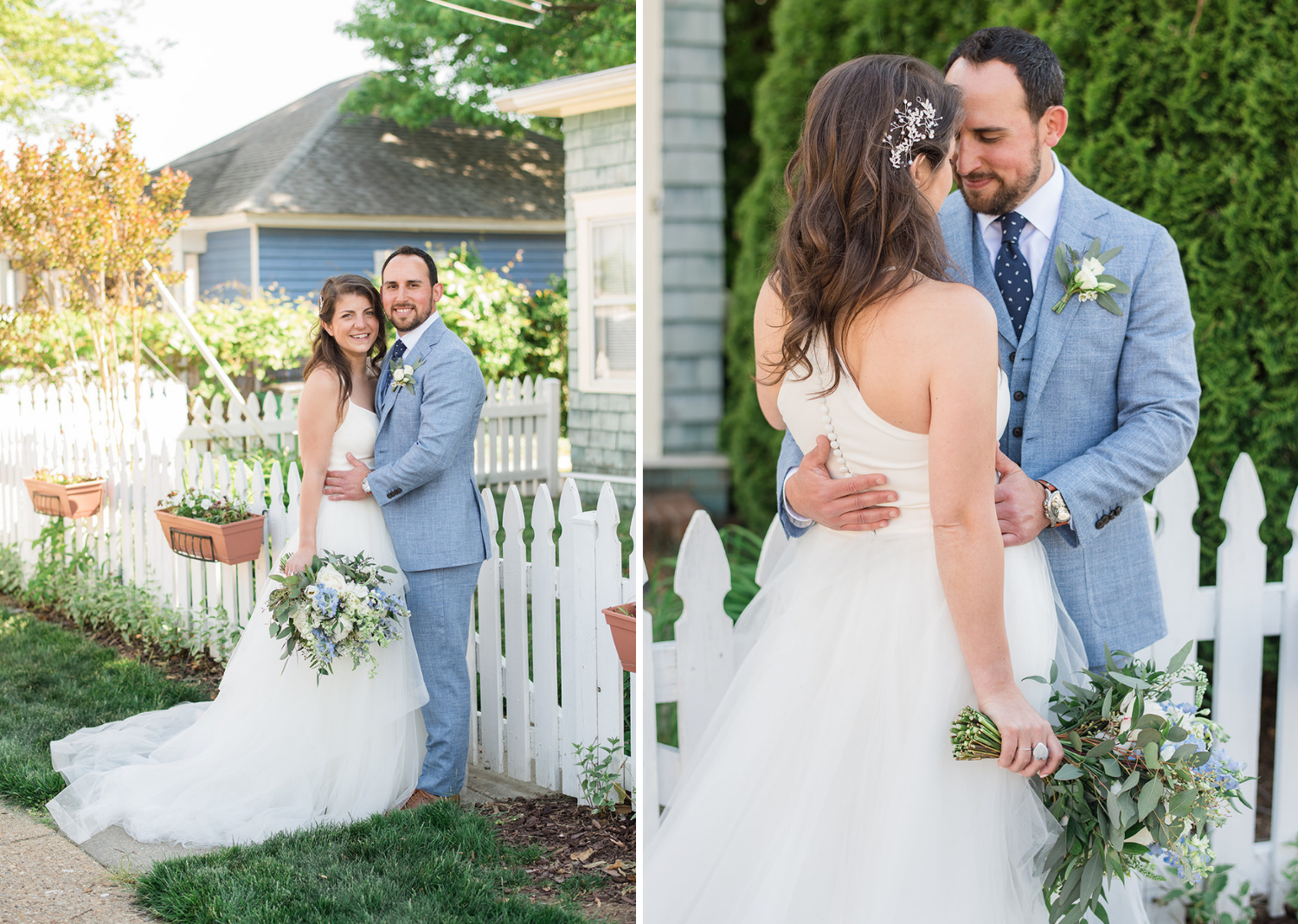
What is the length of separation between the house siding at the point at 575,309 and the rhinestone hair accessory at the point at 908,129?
662cm

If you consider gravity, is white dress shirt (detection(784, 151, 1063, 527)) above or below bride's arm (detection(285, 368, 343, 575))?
above

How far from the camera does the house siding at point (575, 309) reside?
8805 mm

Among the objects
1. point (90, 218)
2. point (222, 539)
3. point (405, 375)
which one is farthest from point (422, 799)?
point (90, 218)

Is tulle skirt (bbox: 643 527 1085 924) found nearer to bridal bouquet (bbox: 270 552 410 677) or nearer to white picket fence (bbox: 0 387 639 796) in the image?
white picket fence (bbox: 0 387 639 796)

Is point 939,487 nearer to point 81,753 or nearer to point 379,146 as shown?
point 81,753

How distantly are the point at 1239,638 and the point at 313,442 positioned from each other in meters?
2.95

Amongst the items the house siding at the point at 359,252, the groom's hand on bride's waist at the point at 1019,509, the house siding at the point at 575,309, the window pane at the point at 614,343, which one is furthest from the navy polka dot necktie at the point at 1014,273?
the house siding at the point at 359,252

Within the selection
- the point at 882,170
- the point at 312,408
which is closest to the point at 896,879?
the point at 882,170

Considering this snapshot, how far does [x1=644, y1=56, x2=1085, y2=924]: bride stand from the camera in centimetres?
188

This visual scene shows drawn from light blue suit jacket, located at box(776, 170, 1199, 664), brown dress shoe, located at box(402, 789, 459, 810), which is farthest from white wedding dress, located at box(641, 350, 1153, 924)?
brown dress shoe, located at box(402, 789, 459, 810)

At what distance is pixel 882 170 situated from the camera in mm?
1909

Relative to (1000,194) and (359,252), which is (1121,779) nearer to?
(1000,194)

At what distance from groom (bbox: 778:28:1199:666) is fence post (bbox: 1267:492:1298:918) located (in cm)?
109

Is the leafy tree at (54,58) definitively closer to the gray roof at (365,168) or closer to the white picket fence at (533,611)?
the white picket fence at (533,611)
